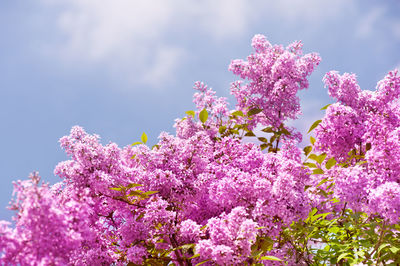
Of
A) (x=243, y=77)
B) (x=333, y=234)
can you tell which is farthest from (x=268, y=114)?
(x=333, y=234)

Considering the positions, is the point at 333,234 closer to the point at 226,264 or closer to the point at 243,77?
the point at 226,264

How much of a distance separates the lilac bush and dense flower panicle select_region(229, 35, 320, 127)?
10.4 inches

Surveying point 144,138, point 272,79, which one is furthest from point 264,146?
point 144,138

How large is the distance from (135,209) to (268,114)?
4.06 metres

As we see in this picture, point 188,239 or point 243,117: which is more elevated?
point 243,117

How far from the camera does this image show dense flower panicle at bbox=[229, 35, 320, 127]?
28.5 feet

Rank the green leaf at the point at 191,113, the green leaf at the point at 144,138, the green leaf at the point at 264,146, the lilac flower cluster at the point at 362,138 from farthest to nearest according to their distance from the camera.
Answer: the green leaf at the point at 264,146 → the green leaf at the point at 191,113 → the green leaf at the point at 144,138 → the lilac flower cluster at the point at 362,138

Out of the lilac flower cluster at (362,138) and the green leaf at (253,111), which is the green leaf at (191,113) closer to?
the green leaf at (253,111)

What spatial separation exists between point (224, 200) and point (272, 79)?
167 inches

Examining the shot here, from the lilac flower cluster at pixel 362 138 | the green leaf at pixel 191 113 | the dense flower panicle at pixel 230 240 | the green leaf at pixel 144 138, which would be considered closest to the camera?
the dense flower panicle at pixel 230 240

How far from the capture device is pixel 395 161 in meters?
5.12

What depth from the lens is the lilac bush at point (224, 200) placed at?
360 centimetres

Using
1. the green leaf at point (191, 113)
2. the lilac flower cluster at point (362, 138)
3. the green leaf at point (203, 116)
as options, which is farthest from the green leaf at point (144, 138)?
the lilac flower cluster at point (362, 138)

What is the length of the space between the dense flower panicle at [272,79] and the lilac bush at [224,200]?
0.26 m
